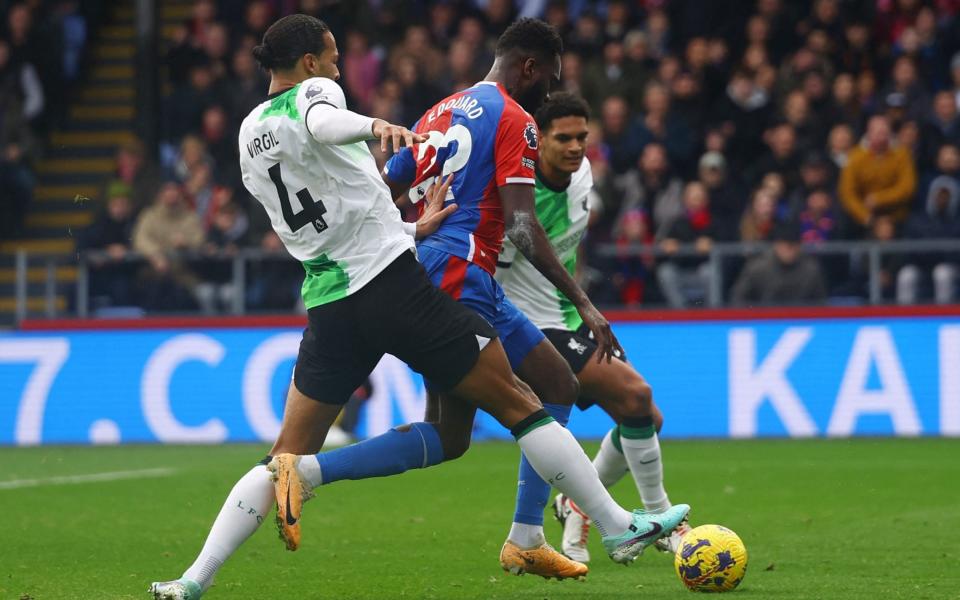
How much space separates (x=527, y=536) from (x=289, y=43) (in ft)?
7.54

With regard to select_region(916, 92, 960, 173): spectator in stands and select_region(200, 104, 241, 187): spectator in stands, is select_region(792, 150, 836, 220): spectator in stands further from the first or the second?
select_region(200, 104, 241, 187): spectator in stands

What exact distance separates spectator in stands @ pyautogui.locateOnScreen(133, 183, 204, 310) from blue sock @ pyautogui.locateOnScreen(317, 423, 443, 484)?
10596 mm

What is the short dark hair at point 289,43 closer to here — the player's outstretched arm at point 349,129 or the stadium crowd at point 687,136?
the player's outstretched arm at point 349,129

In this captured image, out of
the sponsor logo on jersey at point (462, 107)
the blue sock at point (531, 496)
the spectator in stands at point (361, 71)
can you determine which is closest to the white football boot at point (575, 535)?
the blue sock at point (531, 496)

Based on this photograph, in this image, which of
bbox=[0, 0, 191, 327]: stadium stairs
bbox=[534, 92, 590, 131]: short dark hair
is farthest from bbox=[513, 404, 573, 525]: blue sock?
bbox=[0, 0, 191, 327]: stadium stairs

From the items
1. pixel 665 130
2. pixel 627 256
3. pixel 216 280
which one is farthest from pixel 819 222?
pixel 216 280

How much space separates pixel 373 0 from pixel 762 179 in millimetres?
6196

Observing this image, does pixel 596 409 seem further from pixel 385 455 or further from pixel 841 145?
pixel 385 455

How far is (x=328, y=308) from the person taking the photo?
629 cm

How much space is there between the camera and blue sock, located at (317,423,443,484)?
641 cm

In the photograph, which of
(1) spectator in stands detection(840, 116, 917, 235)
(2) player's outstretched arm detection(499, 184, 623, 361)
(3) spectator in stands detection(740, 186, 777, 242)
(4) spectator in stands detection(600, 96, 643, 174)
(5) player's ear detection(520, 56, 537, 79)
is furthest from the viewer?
(4) spectator in stands detection(600, 96, 643, 174)

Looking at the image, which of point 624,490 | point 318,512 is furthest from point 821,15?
point 318,512

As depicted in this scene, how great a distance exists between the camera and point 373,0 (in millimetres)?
20453

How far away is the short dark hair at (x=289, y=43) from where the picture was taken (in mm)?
6320
